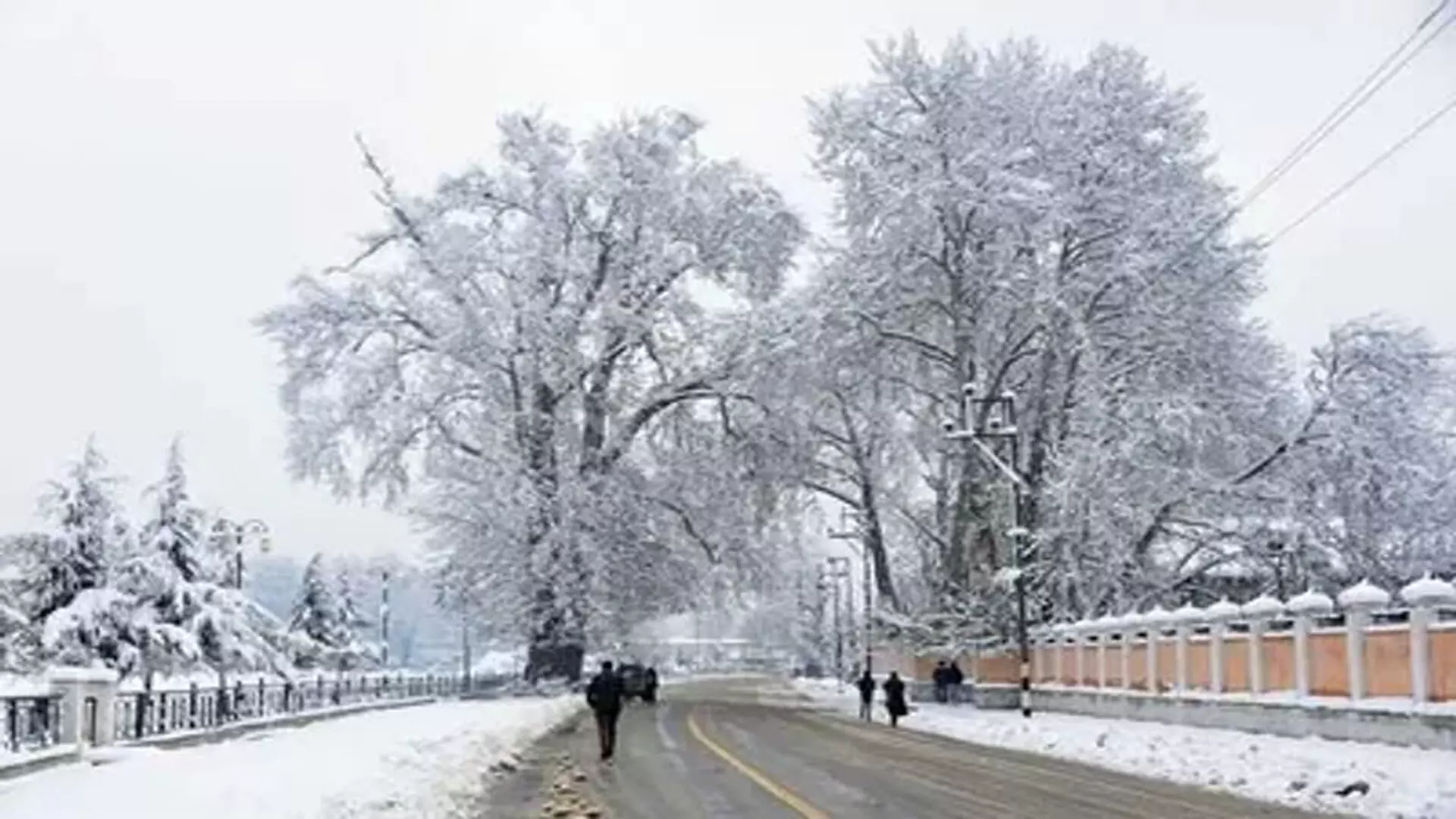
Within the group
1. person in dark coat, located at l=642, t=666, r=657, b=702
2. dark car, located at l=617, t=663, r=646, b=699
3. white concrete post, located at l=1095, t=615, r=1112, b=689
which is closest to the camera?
white concrete post, located at l=1095, t=615, r=1112, b=689

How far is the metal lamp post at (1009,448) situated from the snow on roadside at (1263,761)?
6.30 m

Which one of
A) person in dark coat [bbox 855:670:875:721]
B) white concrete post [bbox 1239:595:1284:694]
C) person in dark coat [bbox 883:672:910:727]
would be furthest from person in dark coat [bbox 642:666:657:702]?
white concrete post [bbox 1239:595:1284:694]

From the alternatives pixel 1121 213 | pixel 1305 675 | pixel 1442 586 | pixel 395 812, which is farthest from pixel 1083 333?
pixel 395 812

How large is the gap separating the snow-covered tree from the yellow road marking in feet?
71.9

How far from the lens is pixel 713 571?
64.1m

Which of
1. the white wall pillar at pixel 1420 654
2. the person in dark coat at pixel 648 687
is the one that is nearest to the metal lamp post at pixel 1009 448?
the white wall pillar at pixel 1420 654

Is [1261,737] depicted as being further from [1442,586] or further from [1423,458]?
[1423,458]

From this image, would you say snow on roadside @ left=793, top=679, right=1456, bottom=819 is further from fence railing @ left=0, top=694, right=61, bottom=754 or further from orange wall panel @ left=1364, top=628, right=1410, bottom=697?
fence railing @ left=0, top=694, right=61, bottom=754

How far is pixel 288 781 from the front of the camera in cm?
1780

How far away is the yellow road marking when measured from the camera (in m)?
19.4

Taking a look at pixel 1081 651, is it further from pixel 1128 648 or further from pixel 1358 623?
pixel 1358 623

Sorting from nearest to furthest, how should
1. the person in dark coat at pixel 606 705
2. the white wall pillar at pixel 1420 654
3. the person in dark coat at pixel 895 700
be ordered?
the white wall pillar at pixel 1420 654 < the person in dark coat at pixel 606 705 < the person in dark coat at pixel 895 700

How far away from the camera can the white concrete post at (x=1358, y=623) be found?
29406 millimetres

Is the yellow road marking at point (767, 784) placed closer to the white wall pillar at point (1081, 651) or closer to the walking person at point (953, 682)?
the white wall pillar at point (1081, 651)
